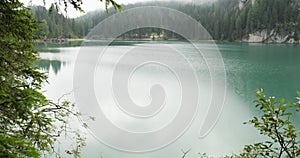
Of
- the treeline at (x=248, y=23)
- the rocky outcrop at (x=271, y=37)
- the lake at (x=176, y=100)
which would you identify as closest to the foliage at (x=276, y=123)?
the lake at (x=176, y=100)

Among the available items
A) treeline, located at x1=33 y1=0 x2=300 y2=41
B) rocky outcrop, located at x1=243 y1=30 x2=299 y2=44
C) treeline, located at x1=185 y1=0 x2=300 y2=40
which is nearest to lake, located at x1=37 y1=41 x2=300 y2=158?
treeline, located at x1=33 y1=0 x2=300 y2=41

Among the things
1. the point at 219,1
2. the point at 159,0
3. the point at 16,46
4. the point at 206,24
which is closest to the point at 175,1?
the point at 159,0

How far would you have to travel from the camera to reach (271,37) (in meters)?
85.2

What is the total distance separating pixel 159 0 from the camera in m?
177

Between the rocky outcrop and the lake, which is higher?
the rocky outcrop

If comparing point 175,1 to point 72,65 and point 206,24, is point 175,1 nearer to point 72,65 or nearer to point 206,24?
point 206,24

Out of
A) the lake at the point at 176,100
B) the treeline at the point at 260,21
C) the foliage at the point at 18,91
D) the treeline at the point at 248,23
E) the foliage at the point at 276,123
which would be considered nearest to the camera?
the foliage at the point at 18,91

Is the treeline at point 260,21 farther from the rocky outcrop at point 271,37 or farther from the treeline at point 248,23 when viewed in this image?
the rocky outcrop at point 271,37

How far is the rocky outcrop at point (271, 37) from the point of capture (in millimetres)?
80688

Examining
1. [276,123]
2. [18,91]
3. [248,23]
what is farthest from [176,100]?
[248,23]

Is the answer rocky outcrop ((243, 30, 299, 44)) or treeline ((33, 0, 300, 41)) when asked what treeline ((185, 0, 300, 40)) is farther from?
rocky outcrop ((243, 30, 299, 44))

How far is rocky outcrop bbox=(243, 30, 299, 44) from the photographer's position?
8069 cm

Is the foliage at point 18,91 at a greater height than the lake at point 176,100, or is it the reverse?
the foliage at point 18,91

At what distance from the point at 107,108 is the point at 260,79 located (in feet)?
50.3
